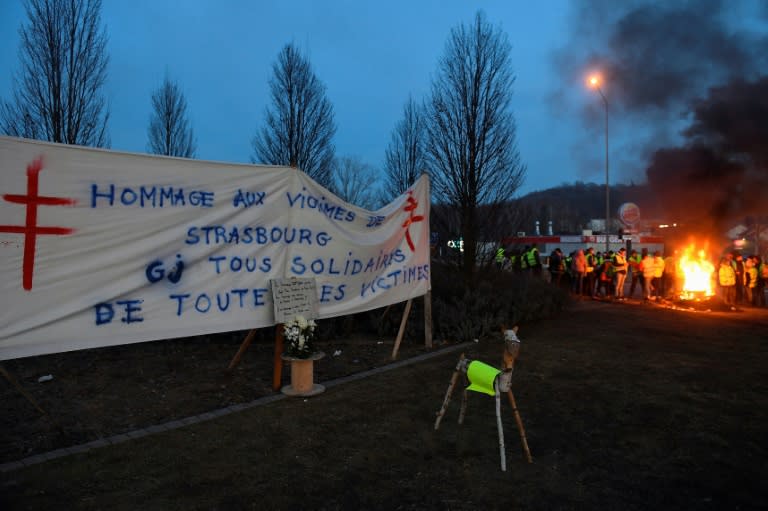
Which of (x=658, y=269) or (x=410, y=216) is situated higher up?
(x=410, y=216)

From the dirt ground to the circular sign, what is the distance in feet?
62.1

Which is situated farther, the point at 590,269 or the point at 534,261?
the point at 534,261

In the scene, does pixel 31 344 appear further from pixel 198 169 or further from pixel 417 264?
pixel 417 264

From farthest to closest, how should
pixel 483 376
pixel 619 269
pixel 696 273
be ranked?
pixel 619 269
pixel 696 273
pixel 483 376

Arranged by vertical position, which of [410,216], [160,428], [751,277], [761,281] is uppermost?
[410,216]

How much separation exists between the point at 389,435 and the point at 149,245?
302cm

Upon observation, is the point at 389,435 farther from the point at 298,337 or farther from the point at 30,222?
the point at 30,222

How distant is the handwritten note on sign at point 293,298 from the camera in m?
6.13

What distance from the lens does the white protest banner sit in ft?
14.7

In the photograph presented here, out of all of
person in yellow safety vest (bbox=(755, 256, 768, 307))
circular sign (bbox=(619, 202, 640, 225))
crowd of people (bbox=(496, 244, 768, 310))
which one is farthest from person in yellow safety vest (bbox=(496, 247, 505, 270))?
circular sign (bbox=(619, 202, 640, 225))

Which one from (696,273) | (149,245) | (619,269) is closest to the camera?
(149,245)

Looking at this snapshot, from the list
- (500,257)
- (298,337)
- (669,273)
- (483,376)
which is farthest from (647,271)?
(483,376)

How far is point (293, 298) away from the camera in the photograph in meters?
6.31

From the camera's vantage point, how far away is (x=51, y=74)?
1025 cm
